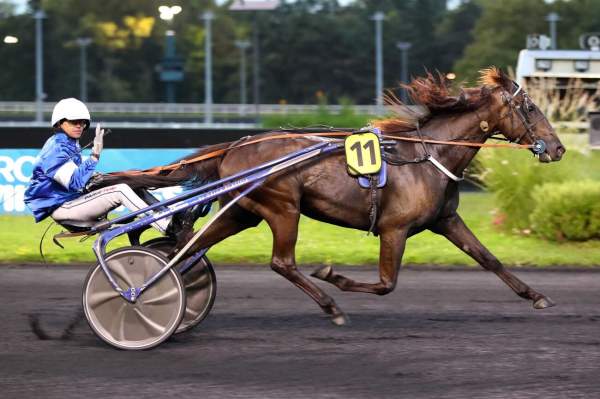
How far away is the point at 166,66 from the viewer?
45438 millimetres

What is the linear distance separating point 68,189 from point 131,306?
79 cm

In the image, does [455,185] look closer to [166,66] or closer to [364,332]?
[364,332]

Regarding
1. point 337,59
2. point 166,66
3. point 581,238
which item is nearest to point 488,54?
point 337,59

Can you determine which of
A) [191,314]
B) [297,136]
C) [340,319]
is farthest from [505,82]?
[191,314]

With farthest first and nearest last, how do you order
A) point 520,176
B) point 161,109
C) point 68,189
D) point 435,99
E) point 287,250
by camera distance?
point 161,109, point 520,176, point 435,99, point 287,250, point 68,189

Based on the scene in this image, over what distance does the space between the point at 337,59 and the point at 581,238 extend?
56.3 metres

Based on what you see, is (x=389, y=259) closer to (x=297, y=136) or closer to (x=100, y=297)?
(x=297, y=136)

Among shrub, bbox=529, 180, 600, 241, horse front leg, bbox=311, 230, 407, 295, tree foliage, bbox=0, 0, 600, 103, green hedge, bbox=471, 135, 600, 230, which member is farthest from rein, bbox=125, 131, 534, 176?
tree foliage, bbox=0, 0, 600, 103

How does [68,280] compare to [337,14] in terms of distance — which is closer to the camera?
[68,280]

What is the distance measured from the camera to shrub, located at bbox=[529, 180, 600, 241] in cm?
1172

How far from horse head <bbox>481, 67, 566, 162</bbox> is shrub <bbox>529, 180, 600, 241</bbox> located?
473 cm

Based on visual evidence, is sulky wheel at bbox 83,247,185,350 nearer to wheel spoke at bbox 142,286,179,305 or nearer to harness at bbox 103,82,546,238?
wheel spoke at bbox 142,286,179,305

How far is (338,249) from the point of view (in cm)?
1159

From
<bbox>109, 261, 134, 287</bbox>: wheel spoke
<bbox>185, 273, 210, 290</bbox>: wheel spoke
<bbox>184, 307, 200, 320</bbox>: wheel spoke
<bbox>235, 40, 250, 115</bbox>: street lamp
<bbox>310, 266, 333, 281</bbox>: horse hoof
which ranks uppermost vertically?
<bbox>235, 40, 250, 115</bbox>: street lamp
